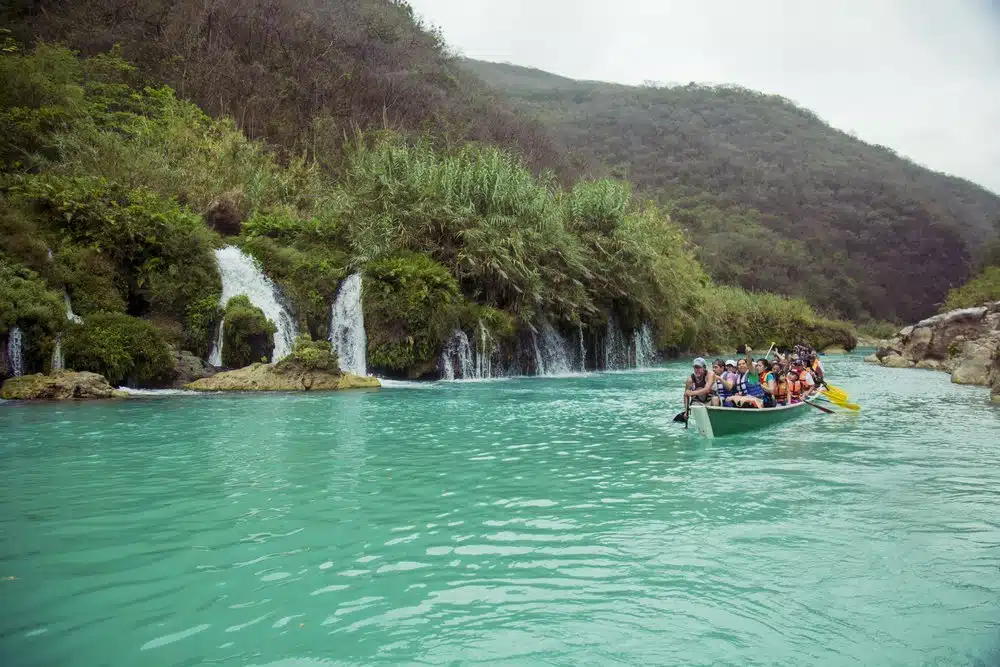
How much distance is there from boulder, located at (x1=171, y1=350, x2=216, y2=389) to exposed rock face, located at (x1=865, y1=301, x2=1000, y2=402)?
20967 millimetres

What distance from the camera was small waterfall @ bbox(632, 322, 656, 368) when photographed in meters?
30.4

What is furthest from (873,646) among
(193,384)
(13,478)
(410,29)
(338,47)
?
(410,29)

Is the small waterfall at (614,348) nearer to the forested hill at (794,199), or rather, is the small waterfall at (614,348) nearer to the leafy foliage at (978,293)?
the leafy foliage at (978,293)

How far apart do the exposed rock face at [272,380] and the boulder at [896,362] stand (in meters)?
24.2

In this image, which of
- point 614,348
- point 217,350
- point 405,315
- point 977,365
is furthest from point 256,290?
point 977,365

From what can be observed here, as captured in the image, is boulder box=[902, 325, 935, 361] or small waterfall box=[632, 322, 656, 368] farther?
boulder box=[902, 325, 935, 361]

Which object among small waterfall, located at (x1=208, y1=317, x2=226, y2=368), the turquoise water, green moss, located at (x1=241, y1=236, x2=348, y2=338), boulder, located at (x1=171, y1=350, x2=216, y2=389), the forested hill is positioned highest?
the forested hill

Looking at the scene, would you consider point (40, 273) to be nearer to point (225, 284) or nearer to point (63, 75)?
point (225, 284)

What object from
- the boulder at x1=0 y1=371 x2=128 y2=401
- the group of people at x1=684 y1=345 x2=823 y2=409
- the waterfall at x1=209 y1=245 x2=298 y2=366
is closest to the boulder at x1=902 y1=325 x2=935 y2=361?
the group of people at x1=684 y1=345 x2=823 y2=409

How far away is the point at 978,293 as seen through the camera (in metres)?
44.3

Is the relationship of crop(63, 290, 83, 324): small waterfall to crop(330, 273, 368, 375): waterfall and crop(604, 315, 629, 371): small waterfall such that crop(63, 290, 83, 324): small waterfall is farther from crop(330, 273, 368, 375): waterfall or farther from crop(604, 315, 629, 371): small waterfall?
crop(604, 315, 629, 371): small waterfall

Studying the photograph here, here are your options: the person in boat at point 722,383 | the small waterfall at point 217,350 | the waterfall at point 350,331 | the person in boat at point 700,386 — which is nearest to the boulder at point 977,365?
the person in boat at point 722,383

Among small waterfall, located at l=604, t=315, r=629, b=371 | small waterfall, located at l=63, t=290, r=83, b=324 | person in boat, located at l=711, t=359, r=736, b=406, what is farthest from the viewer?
small waterfall, located at l=604, t=315, r=629, b=371

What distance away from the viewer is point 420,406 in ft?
49.6
